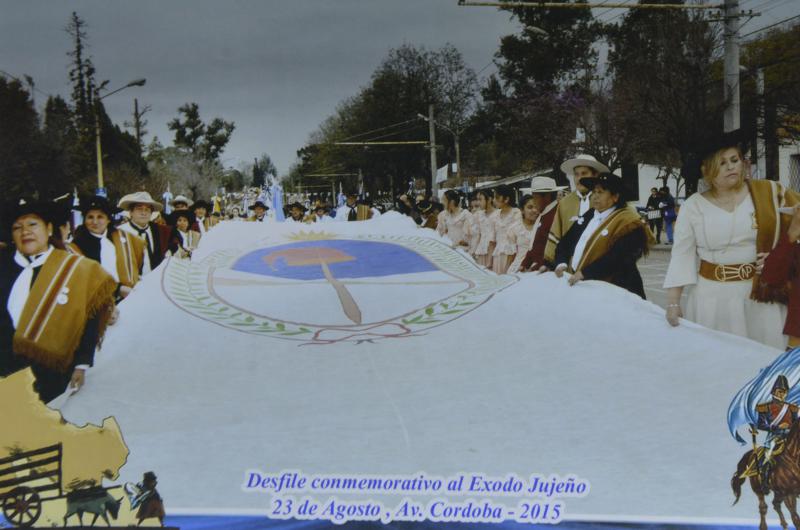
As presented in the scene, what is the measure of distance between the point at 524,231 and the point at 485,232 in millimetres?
594

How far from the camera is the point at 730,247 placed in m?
3.08

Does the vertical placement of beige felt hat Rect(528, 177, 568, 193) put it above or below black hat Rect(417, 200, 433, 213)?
above

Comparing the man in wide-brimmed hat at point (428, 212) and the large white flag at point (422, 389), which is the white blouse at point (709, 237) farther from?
the man in wide-brimmed hat at point (428, 212)

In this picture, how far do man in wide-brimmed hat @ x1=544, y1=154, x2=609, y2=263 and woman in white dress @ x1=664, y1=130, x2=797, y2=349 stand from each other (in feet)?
3.66

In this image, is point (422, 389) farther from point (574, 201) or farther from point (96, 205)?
point (96, 205)

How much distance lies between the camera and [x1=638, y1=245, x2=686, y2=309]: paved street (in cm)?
878

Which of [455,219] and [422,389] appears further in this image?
[455,219]

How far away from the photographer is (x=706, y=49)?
523 inches

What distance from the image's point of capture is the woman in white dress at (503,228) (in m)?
6.51

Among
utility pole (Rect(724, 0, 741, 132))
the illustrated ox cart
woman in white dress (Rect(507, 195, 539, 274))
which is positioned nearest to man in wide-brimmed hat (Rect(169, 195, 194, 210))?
woman in white dress (Rect(507, 195, 539, 274))

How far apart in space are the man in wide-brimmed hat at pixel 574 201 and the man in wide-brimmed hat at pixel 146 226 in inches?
102

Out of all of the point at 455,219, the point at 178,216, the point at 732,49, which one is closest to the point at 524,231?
the point at 455,219

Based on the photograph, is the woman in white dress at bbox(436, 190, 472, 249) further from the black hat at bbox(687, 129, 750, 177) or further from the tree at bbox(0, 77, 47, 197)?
the tree at bbox(0, 77, 47, 197)

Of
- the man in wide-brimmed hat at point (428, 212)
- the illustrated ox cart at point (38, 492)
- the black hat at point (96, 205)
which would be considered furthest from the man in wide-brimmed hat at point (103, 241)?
the man in wide-brimmed hat at point (428, 212)
